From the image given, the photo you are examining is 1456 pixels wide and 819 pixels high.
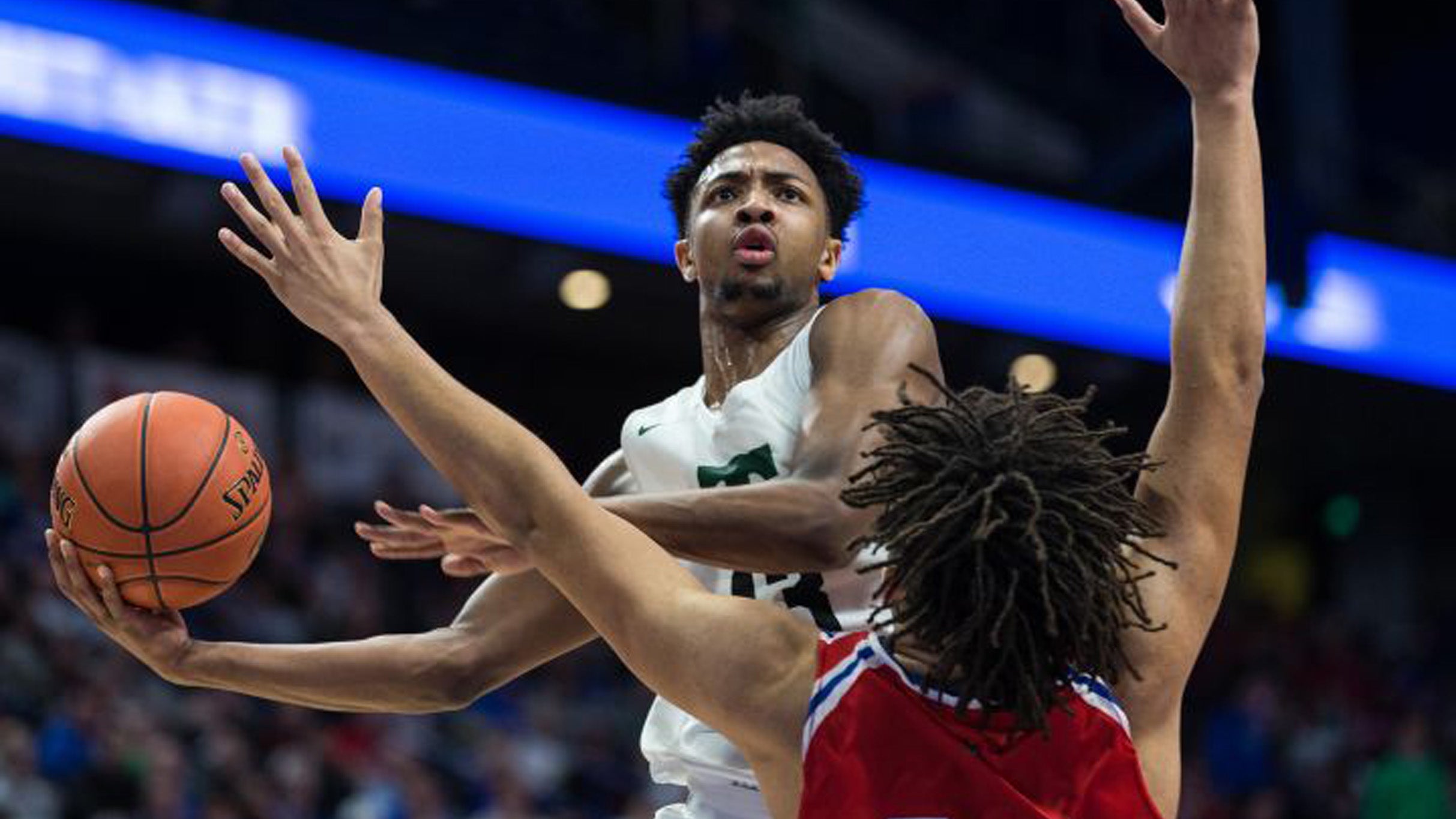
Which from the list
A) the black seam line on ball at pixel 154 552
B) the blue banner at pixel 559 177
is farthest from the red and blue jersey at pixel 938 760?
the blue banner at pixel 559 177

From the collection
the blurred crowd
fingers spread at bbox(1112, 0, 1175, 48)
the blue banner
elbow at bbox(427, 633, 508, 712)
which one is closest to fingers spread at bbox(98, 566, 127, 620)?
elbow at bbox(427, 633, 508, 712)

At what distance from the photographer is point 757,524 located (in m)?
3.41

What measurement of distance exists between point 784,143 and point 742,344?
42 centimetres

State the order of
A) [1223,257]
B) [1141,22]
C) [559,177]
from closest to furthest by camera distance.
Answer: [1223,257]
[1141,22]
[559,177]

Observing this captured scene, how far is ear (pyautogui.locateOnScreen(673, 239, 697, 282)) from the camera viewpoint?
4277mm

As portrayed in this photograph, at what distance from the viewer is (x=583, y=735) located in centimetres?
1096

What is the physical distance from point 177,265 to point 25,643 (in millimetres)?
4931

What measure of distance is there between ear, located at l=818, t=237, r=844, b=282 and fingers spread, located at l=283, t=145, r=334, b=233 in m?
1.41

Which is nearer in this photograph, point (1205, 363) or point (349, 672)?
point (1205, 363)

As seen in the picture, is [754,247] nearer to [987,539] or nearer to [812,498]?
[812,498]

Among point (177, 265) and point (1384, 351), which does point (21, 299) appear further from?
point (1384, 351)

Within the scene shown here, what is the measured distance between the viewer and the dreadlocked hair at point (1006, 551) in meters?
2.60

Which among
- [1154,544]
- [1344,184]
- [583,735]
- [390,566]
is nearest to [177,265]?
[390,566]

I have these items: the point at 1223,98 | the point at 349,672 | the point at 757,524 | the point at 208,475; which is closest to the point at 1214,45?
the point at 1223,98
